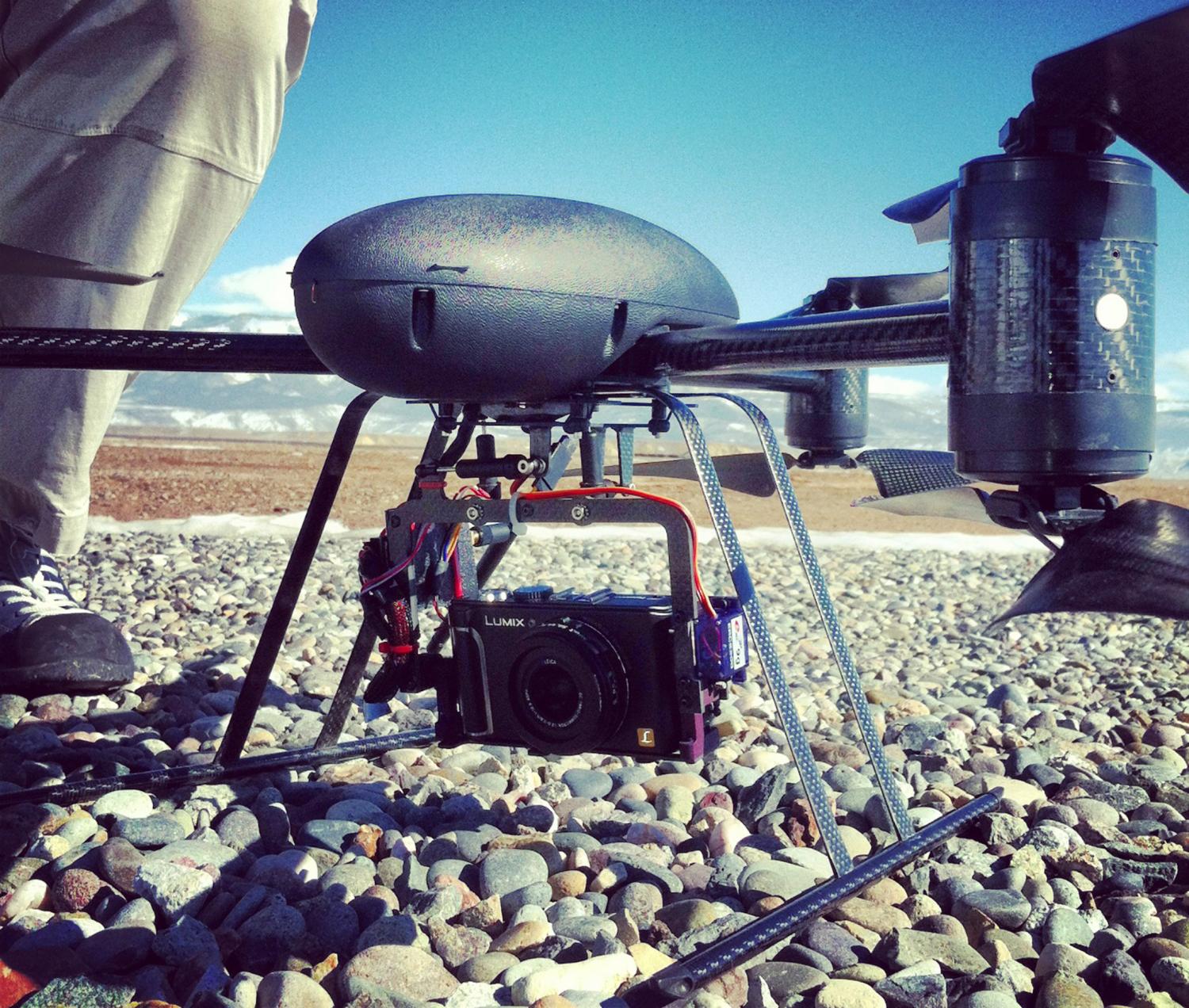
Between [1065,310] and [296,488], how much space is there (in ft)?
43.1

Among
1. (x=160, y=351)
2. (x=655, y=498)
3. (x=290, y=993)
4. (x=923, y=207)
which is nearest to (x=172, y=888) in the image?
(x=290, y=993)

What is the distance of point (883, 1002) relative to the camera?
5.18 feet

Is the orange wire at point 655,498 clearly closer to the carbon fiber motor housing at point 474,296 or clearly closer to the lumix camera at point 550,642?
the lumix camera at point 550,642

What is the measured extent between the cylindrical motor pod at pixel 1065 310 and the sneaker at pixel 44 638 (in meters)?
2.33

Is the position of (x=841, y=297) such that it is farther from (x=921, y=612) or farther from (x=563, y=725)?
(x=921, y=612)

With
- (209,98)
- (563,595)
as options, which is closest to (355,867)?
(563,595)

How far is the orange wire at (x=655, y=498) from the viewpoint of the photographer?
1.54 metres

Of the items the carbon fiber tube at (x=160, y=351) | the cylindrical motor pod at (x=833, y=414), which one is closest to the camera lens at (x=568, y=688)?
the carbon fiber tube at (x=160, y=351)

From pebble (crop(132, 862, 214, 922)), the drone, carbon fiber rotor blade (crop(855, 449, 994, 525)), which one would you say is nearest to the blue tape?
the drone

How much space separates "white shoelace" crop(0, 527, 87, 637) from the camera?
2918mm

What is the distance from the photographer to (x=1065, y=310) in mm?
1204

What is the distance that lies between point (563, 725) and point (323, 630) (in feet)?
8.65

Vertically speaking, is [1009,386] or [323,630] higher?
[1009,386]

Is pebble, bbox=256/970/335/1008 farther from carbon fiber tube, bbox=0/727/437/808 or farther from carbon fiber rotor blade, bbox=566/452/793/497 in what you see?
carbon fiber rotor blade, bbox=566/452/793/497
